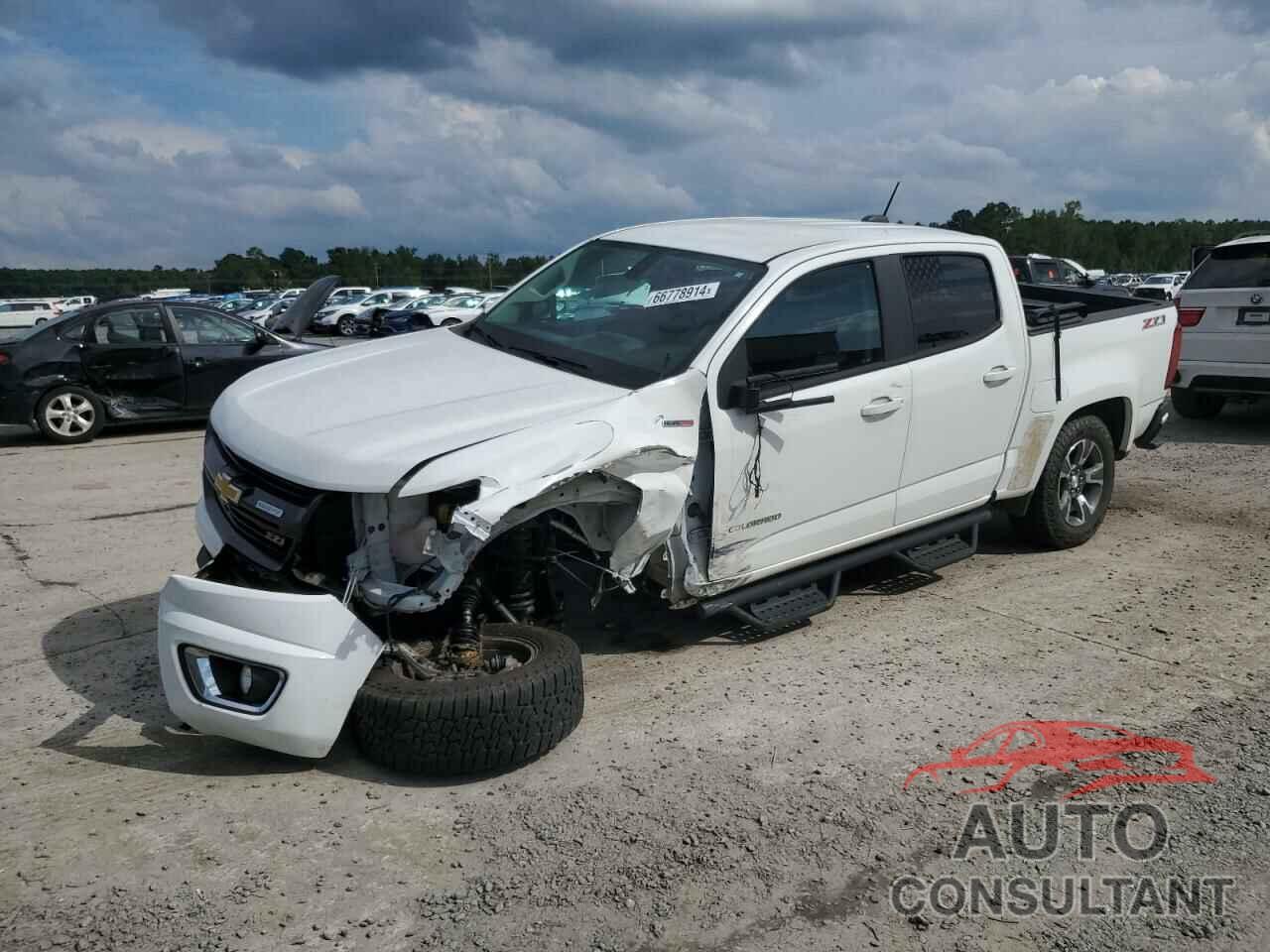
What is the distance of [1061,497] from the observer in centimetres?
618

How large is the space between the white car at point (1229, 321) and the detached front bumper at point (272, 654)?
342 inches

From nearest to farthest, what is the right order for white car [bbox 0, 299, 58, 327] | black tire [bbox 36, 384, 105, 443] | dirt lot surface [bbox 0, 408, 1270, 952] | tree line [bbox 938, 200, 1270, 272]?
dirt lot surface [bbox 0, 408, 1270, 952] < black tire [bbox 36, 384, 105, 443] < white car [bbox 0, 299, 58, 327] < tree line [bbox 938, 200, 1270, 272]

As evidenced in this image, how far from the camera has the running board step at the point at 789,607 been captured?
457cm

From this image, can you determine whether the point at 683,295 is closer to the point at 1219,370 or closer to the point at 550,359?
the point at 550,359

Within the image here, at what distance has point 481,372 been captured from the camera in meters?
4.34

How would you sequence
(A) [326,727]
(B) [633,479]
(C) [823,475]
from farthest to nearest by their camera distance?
(C) [823,475] < (B) [633,479] < (A) [326,727]

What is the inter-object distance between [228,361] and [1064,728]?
9.55 metres

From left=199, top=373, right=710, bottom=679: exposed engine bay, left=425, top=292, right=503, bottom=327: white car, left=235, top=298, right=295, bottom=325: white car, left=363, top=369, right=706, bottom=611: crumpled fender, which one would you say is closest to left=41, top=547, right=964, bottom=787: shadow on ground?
left=199, top=373, right=710, bottom=679: exposed engine bay

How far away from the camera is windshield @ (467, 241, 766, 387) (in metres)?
4.33

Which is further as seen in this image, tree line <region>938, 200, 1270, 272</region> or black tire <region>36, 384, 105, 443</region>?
tree line <region>938, 200, 1270, 272</region>

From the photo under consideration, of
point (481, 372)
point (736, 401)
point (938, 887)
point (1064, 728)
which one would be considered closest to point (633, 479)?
point (736, 401)

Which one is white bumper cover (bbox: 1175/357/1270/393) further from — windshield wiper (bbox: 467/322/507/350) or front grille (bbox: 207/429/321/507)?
front grille (bbox: 207/429/321/507)

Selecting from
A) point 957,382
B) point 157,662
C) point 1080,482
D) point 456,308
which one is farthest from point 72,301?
point 957,382

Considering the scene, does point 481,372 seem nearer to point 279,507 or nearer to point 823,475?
point 279,507
